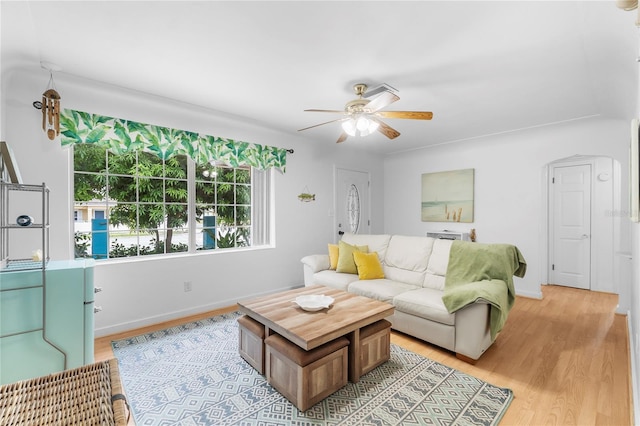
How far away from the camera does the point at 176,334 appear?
9.59 feet

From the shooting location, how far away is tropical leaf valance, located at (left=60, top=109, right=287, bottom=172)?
2.72 meters

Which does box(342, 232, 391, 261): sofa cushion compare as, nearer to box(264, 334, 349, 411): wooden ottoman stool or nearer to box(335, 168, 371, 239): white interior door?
box(335, 168, 371, 239): white interior door

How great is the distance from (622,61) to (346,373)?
3.15m

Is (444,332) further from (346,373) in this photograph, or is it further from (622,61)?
(622,61)

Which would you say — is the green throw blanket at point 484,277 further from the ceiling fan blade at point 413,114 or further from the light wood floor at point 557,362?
the ceiling fan blade at point 413,114

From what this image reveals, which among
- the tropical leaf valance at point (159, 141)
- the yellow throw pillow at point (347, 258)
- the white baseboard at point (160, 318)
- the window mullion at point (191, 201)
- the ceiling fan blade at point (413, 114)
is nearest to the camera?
the ceiling fan blade at point (413, 114)

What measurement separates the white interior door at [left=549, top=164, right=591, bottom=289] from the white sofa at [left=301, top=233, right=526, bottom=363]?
3037 millimetres

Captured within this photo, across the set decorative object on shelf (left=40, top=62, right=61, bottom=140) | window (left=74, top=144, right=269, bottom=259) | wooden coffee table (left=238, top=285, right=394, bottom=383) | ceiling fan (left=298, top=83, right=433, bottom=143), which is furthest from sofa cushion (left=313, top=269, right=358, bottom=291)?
decorative object on shelf (left=40, top=62, right=61, bottom=140)

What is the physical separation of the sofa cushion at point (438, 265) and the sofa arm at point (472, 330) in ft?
2.32

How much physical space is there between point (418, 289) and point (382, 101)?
1.95m

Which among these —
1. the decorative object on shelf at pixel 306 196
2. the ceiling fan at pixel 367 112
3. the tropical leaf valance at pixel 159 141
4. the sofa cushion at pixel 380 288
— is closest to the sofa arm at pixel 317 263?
the sofa cushion at pixel 380 288

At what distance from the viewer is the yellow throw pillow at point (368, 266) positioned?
351cm

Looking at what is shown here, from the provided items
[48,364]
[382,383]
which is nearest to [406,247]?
[382,383]

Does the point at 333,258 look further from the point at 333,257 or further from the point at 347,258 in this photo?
the point at 347,258
